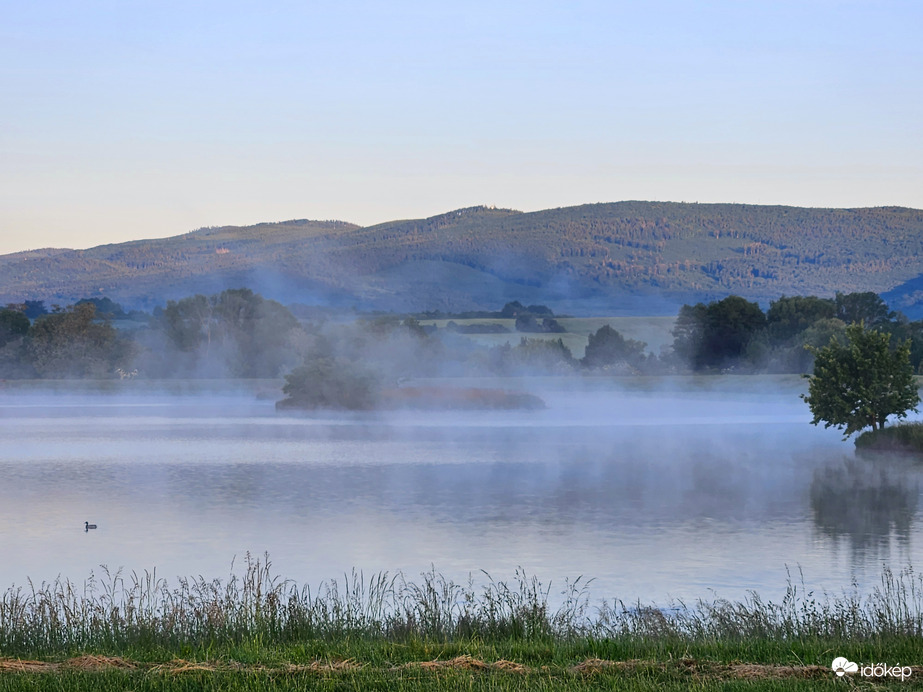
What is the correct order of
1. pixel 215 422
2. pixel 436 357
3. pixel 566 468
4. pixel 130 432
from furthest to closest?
1. pixel 436 357
2. pixel 215 422
3. pixel 130 432
4. pixel 566 468

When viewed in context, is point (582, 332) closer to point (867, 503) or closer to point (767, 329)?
point (767, 329)

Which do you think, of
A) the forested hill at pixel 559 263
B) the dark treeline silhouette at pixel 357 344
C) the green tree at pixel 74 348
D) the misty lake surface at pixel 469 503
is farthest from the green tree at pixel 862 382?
the forested hill at pixel 559 263

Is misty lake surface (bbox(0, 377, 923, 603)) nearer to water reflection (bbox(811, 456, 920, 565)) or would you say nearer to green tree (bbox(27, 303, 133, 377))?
water reflection (bbox(811, 456, 920, 565))

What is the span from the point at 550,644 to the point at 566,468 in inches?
801

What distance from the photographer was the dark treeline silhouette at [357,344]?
73.7 meters

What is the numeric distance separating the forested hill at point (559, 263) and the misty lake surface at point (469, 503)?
115m

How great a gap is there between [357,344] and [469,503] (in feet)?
169

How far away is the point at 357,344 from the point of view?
7331cm

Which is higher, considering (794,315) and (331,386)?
(794,315)

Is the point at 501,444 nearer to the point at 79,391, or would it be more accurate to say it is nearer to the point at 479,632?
the point at 479,632

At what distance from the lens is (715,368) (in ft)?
247

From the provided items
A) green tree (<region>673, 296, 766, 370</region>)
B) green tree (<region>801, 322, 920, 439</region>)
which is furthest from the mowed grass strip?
green tree (<region>673, 296, 766, 370</region>)

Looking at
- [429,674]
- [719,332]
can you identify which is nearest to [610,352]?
[719,332]

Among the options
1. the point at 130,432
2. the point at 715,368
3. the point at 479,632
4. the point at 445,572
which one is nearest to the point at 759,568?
the point at 445,572
